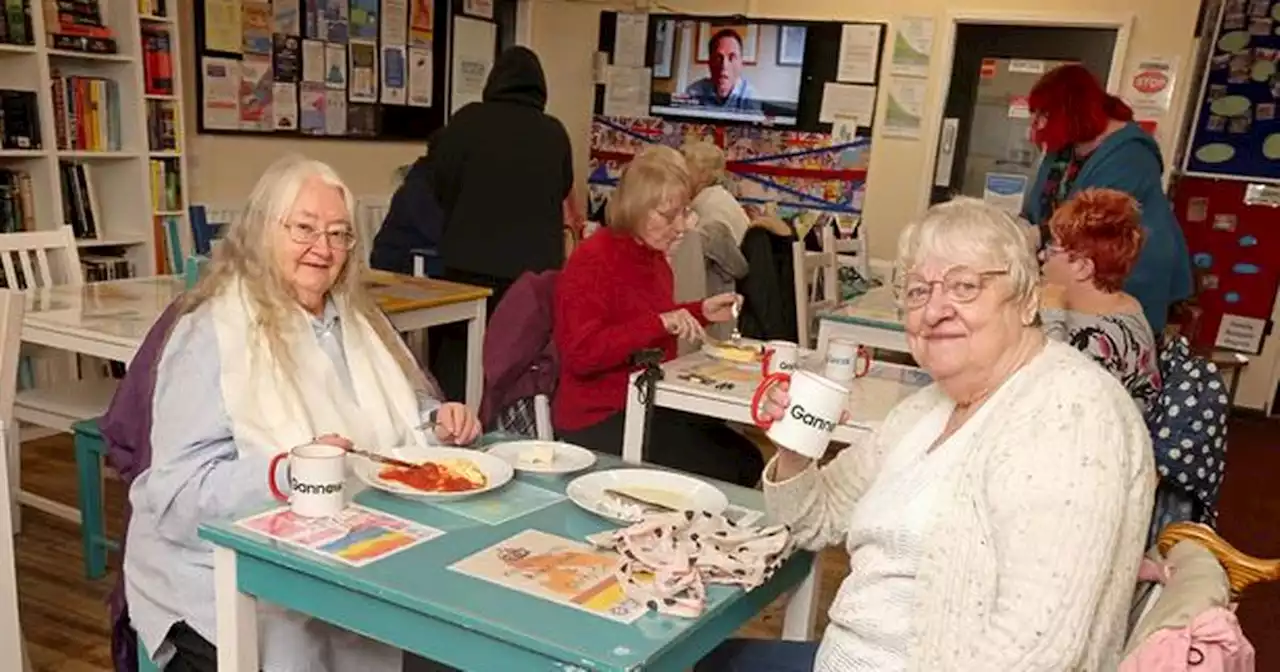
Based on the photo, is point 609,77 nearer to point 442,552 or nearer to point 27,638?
point 27,638

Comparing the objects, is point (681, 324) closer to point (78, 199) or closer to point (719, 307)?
point (719, 307)

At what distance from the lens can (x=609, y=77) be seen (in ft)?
20.8

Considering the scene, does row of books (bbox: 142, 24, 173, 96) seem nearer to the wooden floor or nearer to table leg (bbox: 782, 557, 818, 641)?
the wooden floor

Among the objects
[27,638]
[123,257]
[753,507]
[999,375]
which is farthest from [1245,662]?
[123,257]

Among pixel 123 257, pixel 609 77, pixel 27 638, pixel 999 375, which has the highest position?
pixel 609 77

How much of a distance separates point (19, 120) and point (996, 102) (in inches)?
181

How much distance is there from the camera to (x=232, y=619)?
137 centimetres

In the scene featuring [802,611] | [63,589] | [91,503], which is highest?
[802,611]

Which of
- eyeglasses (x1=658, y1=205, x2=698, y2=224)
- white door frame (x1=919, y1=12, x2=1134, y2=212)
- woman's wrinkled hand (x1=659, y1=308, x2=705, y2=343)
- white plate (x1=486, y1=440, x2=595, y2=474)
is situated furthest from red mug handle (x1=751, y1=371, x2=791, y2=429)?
white door frame (x1=919, y1=12, x2=1134, y2=212)

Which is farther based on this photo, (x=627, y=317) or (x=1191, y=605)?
(x=627, y=317)

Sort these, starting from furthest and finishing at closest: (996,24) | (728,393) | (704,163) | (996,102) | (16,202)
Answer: (996,102) → (996,24) → (704,163) → (16,202) → (728,393)

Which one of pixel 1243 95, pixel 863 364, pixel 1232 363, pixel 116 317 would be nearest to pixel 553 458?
pixel 863 364

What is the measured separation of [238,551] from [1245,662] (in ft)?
3.97

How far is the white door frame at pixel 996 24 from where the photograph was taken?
17.1ft
